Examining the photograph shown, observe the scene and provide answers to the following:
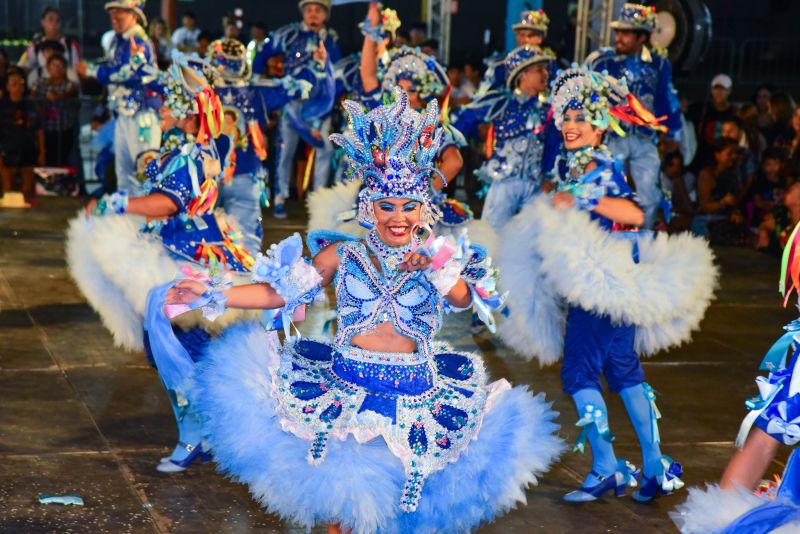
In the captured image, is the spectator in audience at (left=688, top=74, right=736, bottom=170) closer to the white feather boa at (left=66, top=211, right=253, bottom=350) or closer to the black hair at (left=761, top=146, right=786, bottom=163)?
the black hair at (left=761, top=146, right=786, bottom=163)

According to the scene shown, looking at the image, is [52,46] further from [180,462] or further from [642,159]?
[180,462]

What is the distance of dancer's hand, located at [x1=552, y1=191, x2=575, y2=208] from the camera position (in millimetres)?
5109

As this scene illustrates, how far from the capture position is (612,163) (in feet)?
17.0

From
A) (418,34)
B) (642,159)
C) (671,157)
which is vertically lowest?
(671,157)

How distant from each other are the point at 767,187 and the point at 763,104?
8.22 ft

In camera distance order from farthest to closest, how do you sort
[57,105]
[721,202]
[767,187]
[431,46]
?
[431,46] → [57,105] → [721,202] → [767,187]

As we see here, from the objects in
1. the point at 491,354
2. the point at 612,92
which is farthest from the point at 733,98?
the point at 612,92

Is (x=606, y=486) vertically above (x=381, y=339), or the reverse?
(x=381, y=339)

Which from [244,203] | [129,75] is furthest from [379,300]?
[129,75]

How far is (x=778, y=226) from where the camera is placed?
1188 cm

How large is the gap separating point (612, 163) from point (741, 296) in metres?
5.48

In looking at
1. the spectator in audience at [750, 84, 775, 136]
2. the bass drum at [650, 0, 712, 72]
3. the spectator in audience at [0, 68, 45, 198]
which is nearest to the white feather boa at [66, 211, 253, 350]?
the spectator in audience at [0, 68, 45, 198]

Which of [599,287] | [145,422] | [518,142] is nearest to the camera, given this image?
[599,287]

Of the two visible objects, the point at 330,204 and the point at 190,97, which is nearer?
the point at 190,97
